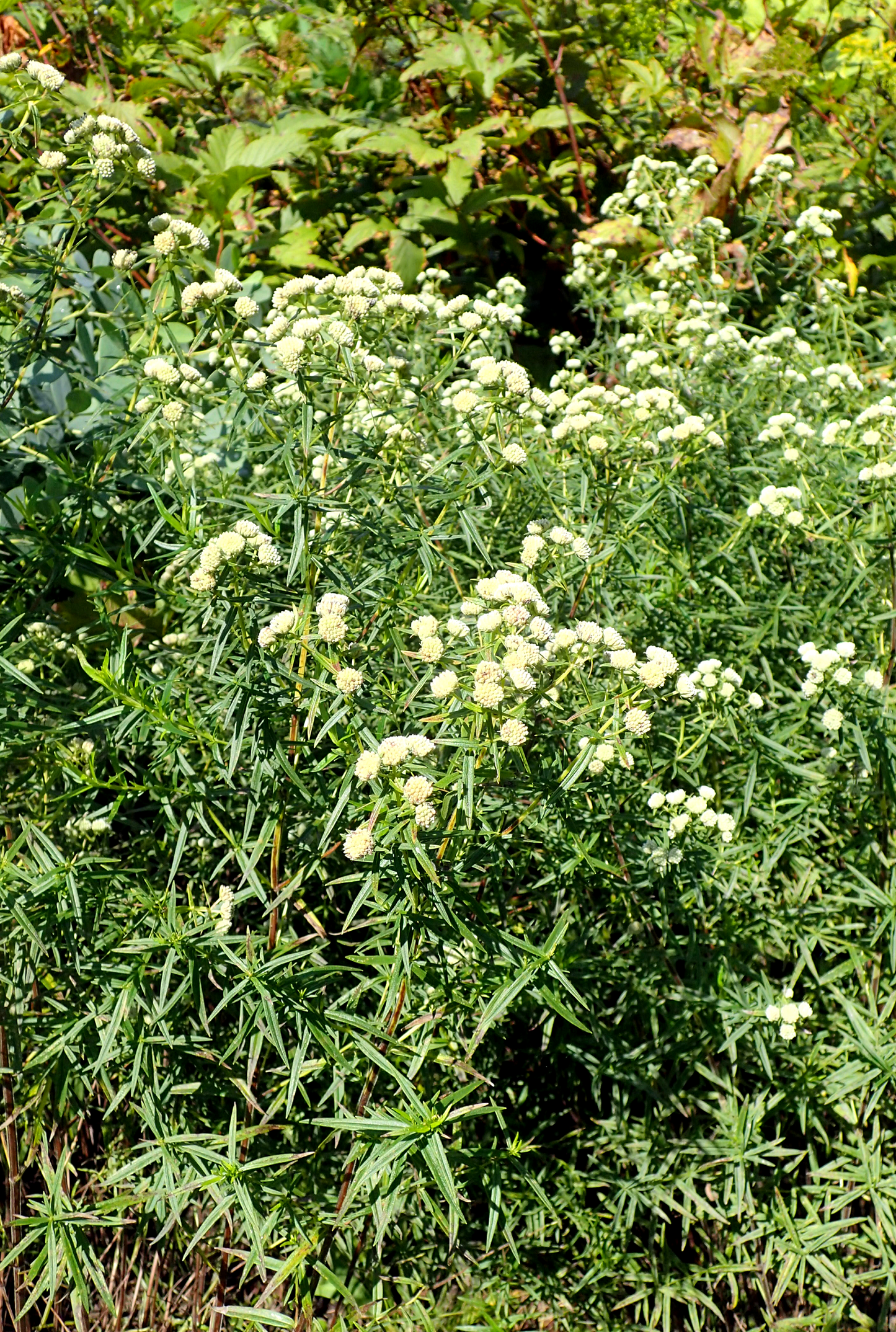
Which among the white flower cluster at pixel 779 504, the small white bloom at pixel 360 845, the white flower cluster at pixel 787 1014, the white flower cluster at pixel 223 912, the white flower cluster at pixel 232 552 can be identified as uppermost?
the white flower cluster at pixel 232 552

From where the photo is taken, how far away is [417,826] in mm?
1867

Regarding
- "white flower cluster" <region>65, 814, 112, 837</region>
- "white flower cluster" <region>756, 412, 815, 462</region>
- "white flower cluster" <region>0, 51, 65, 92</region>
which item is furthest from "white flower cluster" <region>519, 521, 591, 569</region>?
"white flower cluster" <region>0, 51, 65, 92</region>

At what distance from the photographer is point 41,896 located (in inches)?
89.7

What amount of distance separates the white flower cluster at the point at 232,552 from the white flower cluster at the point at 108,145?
0.83 metres

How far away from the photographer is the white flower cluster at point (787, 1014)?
246cm

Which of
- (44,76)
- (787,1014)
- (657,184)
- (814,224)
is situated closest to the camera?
(44,76)

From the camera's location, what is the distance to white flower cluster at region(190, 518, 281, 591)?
200 cm

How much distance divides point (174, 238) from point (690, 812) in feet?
5.22

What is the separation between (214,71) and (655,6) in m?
2.50

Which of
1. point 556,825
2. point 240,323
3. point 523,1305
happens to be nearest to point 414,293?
point 240,323

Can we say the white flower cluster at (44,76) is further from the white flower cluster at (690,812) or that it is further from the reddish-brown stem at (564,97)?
the reddish-brown stem at (564,97)

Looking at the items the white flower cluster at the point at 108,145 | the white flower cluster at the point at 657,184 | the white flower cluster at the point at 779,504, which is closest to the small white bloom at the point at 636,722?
the white flower cluster at the point at 779,504

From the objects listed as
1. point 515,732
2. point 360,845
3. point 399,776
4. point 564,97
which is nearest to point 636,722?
point 515,732

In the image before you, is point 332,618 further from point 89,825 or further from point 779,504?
point 779,504
